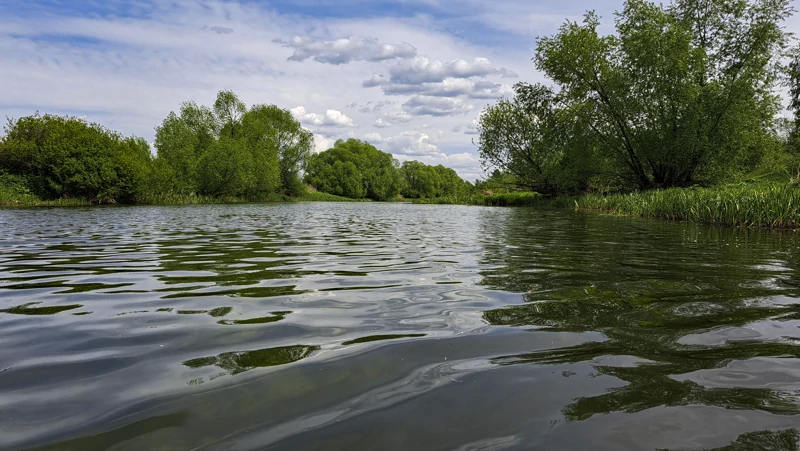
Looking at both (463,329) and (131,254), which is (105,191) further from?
(463,329)

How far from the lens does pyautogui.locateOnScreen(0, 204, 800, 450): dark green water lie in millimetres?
1894

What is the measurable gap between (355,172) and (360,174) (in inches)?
59.9

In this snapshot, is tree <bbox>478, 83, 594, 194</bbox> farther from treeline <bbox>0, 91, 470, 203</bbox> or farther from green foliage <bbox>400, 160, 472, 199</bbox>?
green foliage <bbox>400, 160, 472, 199</bbox>

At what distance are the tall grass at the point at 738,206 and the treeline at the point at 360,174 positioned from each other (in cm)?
7485

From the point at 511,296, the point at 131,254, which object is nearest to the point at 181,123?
the point at 131,254

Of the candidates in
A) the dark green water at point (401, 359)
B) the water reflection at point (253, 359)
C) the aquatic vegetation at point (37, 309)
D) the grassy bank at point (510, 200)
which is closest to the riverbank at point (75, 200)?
the grassy bank at point (510, 200)

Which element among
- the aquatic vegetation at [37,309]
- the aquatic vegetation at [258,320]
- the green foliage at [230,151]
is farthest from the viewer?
the green foliage at [230,151]

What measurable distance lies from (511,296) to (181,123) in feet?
216

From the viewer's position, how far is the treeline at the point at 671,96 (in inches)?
1037

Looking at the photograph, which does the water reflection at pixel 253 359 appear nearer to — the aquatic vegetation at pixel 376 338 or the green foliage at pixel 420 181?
the aquatic vegetation at pixel 376 338

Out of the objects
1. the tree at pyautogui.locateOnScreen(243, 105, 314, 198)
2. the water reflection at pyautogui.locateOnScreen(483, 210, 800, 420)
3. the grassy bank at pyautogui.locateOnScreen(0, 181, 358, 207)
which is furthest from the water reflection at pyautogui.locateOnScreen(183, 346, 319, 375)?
the tree at pyautogui.locateOnScreen(243, 105, 314, 198)

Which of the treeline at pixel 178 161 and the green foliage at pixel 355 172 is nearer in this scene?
the treeline at pixel 178 161

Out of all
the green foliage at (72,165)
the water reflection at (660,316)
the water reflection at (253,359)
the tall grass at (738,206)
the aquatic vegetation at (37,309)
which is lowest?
the aquatic vegetation at (37,309)

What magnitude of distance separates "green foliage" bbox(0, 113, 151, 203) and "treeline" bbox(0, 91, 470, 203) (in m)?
0.07
